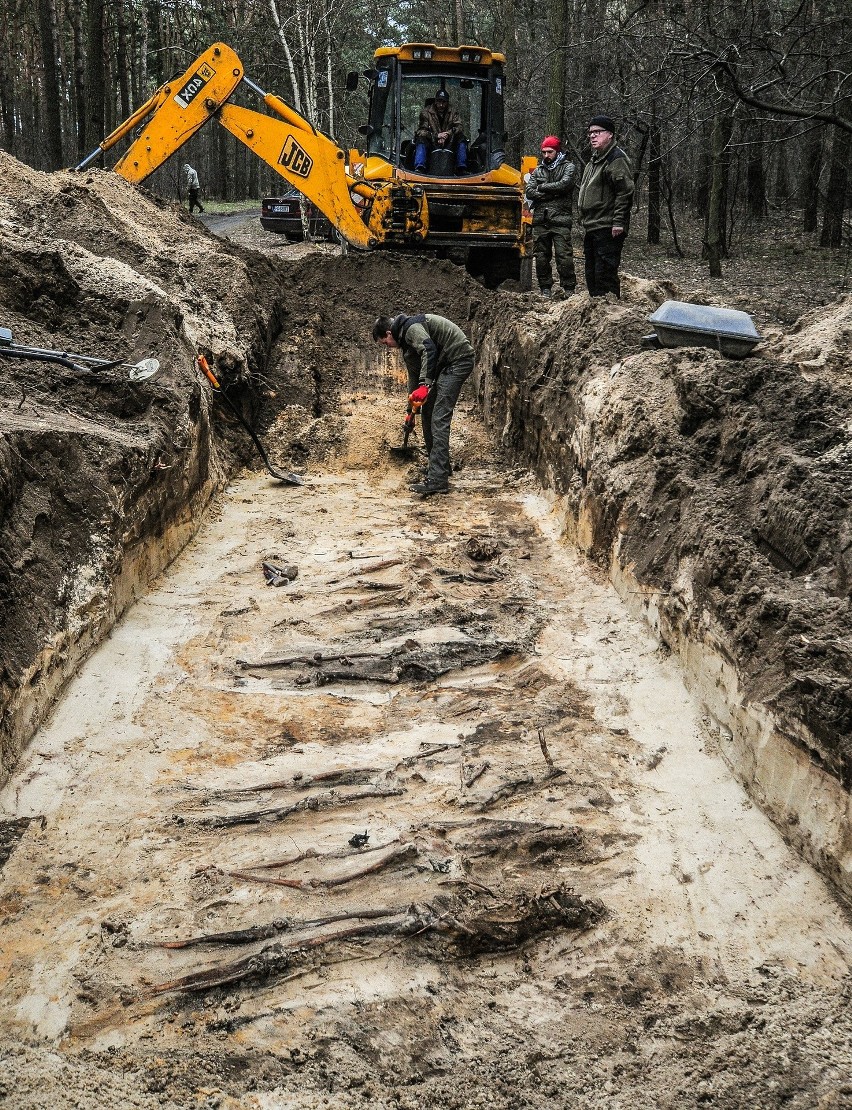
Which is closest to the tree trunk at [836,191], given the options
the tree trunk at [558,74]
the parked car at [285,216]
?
the tree trunk at [558,74]

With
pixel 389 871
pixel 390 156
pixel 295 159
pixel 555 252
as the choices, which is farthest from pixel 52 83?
pixel 389 871

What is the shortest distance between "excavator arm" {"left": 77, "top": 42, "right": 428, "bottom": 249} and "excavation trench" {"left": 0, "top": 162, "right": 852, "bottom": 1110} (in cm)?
494

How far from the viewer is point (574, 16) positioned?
22.0m

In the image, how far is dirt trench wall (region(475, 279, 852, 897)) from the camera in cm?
349

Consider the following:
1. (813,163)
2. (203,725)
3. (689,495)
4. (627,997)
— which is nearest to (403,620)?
(203,725)

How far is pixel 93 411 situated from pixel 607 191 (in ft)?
18.2

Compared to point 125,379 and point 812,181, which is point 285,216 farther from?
point 125,379

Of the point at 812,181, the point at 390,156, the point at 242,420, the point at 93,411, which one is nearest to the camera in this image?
the point at 93,411

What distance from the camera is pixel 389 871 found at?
3.38m

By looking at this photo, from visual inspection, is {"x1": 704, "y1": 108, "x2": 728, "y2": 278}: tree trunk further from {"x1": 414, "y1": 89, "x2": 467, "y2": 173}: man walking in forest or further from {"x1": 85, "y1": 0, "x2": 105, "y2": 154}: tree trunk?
{"x1": 85, "y1": 0, "x2": 105, "y2": 154}: tree trunk

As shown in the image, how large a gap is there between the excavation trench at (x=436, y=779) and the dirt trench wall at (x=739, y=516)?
0.08 feet

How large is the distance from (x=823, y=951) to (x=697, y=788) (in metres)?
0.95

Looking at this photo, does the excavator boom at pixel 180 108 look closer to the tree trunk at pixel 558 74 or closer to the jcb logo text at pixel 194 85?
the jcb logo text at pixel 194 85

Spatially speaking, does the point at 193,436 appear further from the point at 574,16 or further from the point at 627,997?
the point at 574,16
